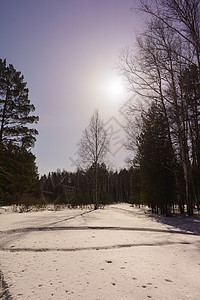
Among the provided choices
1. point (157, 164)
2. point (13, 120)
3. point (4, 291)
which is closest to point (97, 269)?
point (4, 291)

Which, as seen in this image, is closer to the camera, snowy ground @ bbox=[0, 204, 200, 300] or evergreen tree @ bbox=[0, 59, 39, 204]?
snowy ground @ bbox=[0, 204, 200, 300]

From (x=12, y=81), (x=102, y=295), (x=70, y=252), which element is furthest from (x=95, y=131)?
(x=102, y=295)

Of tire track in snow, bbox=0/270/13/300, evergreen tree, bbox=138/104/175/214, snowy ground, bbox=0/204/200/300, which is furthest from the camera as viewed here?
evergreen tree, bbox=138/104/175/214

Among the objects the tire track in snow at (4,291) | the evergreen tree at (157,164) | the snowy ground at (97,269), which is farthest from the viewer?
the evergreen tree at (157,164)

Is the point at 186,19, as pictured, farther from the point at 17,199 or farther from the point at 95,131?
the point at 17,199

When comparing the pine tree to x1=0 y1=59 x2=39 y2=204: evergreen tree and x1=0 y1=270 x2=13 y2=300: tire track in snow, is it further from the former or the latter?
x1=0 y1=270 x2=13 y2=300: tire track in snow

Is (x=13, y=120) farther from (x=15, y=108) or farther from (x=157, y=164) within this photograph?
(x=157, y=164)

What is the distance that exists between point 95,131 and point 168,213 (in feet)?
29.8

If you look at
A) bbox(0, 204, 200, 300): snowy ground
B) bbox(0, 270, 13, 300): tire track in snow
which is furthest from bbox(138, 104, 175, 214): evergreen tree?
bbox(0, 270, 13, 300): tire track in snow

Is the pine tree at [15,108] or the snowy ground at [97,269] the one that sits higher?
the pine tree at [15,108]

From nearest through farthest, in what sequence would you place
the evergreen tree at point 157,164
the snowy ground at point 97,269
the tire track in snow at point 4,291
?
the tire track in snow at point 4,291
the snowy ground at point 97,269
the evergreen tree at point 157,164

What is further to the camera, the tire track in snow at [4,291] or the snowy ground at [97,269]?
the snowy ground at [97,269]

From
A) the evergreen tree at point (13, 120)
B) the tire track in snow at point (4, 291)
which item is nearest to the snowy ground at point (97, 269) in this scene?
the tire track in snow at point (4, 291)

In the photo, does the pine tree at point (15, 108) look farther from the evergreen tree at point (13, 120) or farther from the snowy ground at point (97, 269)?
the snowy ground at point (97, 269)
